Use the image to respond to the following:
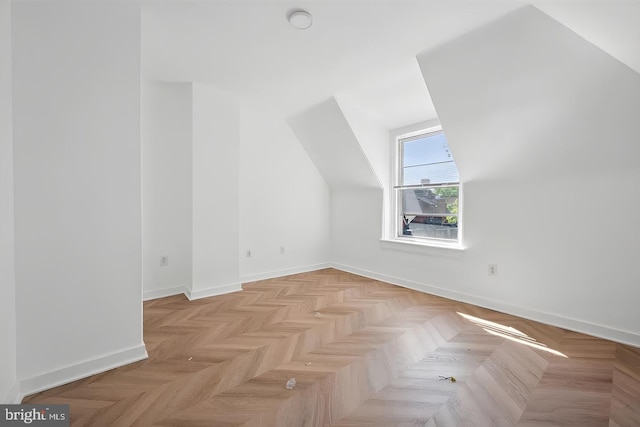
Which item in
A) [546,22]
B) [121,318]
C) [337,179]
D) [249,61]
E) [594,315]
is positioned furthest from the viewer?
[337,179]

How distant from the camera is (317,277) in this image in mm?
4062

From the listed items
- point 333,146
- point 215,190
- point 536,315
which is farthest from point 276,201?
point 536,315

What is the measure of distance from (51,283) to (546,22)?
3.38 metres

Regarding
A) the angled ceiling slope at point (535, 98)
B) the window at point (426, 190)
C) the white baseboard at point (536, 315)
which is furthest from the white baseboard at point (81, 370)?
the window at point (426, 190)

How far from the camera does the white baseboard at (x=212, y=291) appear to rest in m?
3.06

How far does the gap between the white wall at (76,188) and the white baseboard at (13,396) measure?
1.3 inches

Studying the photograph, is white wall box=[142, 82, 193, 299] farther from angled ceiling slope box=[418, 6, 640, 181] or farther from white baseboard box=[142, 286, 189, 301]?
angled ceiling slope box=[418, 6, 640, 181]

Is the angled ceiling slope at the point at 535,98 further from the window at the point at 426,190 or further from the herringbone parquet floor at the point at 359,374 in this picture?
the herringbone parquet floor at the point at 359,374

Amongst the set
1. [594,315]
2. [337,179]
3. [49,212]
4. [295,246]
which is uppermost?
[337,179]

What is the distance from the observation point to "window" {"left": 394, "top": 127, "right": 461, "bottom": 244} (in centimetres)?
342

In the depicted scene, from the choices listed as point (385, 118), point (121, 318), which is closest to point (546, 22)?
point (385, 118)

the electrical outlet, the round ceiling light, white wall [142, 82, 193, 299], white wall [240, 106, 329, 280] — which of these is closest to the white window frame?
the electrical outlet

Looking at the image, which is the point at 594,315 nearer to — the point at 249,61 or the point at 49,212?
the point at 249,61

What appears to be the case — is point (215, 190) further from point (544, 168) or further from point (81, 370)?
point (544, 168)
